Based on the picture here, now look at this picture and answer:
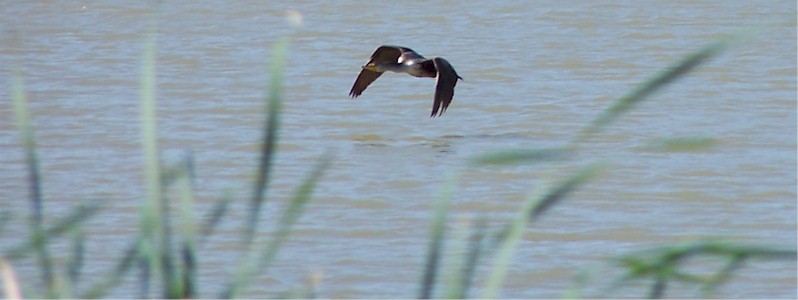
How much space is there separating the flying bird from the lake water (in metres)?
0.10

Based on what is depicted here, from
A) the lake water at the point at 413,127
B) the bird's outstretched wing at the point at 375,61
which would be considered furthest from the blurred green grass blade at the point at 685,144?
the bird's outstretched wing at the point at 375,61

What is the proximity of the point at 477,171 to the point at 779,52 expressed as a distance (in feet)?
12.4

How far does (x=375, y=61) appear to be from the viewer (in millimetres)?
7727

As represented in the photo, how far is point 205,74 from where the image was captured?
29.0ft

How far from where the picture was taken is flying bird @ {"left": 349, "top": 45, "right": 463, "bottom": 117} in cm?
707

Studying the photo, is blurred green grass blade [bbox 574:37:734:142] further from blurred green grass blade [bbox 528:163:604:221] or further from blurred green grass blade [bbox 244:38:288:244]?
blurred green grass blade [bbox 244:38:288:244]

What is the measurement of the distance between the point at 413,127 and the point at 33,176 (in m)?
5.23

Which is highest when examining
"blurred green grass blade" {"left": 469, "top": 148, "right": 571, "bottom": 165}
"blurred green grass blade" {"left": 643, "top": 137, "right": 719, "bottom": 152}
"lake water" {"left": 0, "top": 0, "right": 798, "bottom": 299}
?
"blurred green grass blade" {"left": 643, "top": 137, "right": 719, "bottom": 152}

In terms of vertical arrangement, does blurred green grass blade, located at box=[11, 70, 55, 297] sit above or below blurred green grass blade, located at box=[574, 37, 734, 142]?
below

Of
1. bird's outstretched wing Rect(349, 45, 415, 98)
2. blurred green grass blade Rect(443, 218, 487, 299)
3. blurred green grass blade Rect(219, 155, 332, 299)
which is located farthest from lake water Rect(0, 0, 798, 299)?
blurred green grass blade Rect(219, 155, 332, 299)

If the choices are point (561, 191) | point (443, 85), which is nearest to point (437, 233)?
point (561, 191)

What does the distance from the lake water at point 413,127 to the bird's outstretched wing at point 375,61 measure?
0.07m

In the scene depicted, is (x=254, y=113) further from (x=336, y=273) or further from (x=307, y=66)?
(x=336, y=273)

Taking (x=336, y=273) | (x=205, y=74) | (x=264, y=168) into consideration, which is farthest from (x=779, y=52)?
(x=264, y=168)
